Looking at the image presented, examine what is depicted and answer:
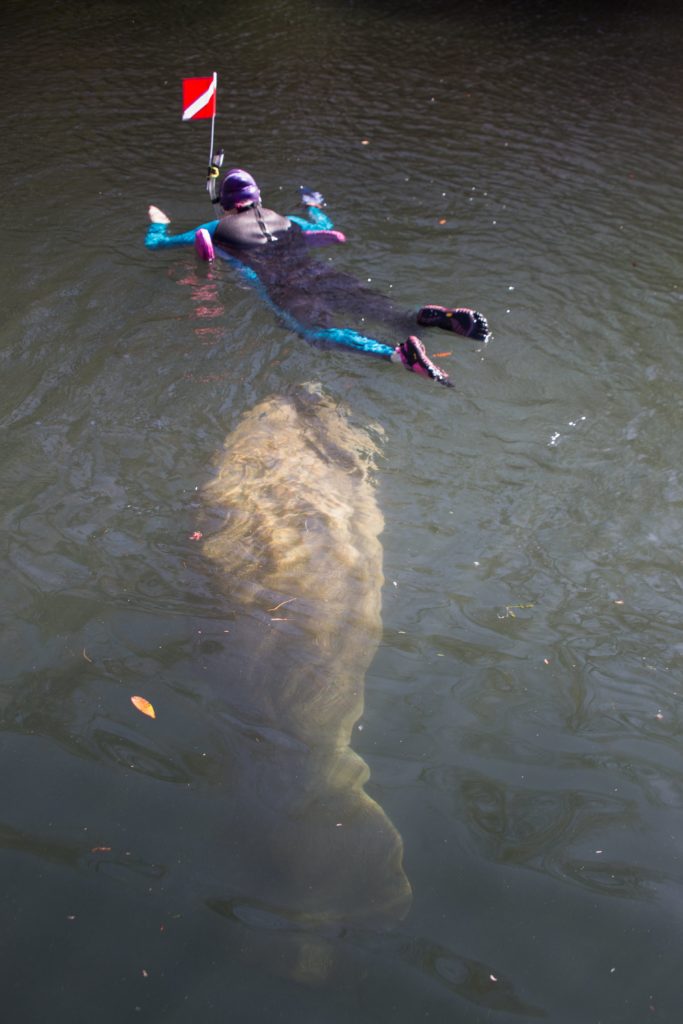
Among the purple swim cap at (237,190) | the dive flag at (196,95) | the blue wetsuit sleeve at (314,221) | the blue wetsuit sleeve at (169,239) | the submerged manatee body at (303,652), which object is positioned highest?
the dive flag at (196,95)

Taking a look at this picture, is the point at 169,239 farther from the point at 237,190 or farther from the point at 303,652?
the point at 303,652

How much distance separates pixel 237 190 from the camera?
715 centimetres

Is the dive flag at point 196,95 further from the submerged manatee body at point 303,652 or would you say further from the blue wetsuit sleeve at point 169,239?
the submerged manatee body at point 303,652

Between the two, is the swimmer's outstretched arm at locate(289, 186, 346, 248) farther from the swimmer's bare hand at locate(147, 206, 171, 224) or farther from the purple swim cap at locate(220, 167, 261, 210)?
the swimmer's bare hand at locate(147, 206, 171, 224)

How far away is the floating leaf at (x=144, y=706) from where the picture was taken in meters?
3.63

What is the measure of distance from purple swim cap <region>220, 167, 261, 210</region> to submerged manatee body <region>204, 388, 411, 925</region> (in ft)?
7.32

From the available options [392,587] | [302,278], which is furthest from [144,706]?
[302,278]

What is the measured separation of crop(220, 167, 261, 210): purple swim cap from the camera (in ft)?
23.4

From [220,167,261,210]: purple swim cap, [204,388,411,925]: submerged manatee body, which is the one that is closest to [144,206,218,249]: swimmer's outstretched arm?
[220,167,261,210]: purple swim cap

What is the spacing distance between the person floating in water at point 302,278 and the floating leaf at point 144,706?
9.62 feet

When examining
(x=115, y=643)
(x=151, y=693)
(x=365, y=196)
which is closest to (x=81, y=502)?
(x=115, y=643)

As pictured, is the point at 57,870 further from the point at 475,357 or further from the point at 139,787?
the point at 475,357

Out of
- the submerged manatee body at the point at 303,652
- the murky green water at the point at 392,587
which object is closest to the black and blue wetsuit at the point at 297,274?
the murky green water at the point at 392,587

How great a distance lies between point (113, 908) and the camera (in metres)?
2.86
